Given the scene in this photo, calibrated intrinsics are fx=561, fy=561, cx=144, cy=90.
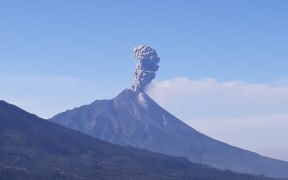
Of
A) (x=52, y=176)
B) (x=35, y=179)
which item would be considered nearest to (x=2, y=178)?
(x=35, y=179)

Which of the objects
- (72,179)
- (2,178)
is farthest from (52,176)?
(2,178)

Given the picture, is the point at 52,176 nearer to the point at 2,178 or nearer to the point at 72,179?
the point at 72,179

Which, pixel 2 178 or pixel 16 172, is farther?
pixel 16 172

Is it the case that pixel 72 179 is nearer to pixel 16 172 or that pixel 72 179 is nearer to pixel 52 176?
pixel 52 176

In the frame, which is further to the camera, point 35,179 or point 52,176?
point 52,176

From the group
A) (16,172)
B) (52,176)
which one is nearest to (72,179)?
(52,176)

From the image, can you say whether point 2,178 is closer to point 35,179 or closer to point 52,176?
point 35,179

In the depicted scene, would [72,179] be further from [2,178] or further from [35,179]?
[2,178]
